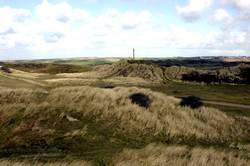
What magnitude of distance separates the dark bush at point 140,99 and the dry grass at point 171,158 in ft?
33.7

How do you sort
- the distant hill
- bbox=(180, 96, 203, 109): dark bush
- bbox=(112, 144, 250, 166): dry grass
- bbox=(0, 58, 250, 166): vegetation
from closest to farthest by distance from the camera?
bbox=(112, 144, 250, 166): dry grass < bbox=(0, 58, 250, 166): vegetation < bbox=(180, 96, 203, 109): dark bush < the distant hill

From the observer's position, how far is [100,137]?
1845 centimetres

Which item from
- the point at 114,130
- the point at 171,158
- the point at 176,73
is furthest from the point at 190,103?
the point at 176,73

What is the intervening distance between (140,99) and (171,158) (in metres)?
13.6

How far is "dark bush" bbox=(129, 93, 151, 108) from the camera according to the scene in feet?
86.0

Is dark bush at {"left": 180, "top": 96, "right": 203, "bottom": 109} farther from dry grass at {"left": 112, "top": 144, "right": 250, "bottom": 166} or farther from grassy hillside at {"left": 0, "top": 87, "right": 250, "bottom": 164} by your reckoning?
dry grass at {"left": 112, "top": 144, "right": 250, "bottom": 166}

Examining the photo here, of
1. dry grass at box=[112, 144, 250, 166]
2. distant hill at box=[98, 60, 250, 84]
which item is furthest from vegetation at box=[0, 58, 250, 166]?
distant hill at box=[98, 60, 250, 84]

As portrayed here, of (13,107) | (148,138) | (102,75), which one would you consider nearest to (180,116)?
(148,138)

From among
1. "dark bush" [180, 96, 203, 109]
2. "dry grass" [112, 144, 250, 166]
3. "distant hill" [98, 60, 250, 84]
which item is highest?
"dry grass" [112, 144, 250, 166]

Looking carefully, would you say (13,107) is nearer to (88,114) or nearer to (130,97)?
(88,114)

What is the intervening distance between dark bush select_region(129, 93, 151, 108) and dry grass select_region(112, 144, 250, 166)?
10.3 meters

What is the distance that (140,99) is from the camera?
27.0 meters

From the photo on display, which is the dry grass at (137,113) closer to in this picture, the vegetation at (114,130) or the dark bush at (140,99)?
the vegetation at (114,130)

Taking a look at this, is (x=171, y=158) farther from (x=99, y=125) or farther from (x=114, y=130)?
(x=99, y=125)
